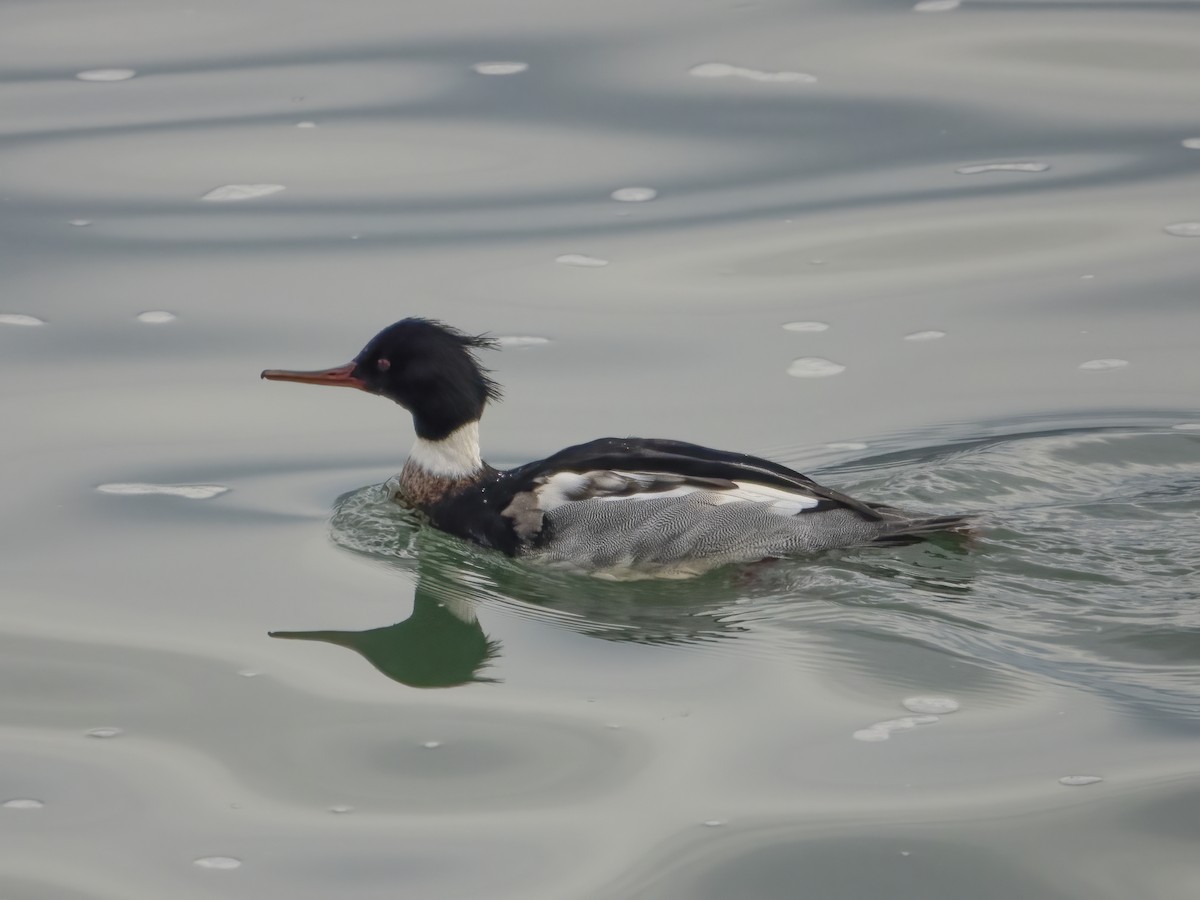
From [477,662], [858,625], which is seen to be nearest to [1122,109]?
[858,625]

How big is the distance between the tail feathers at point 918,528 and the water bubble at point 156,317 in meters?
5.15

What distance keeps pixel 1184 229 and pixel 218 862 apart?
8.71 metres

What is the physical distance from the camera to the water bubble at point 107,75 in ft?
48.9

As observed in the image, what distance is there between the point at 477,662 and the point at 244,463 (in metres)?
2.68

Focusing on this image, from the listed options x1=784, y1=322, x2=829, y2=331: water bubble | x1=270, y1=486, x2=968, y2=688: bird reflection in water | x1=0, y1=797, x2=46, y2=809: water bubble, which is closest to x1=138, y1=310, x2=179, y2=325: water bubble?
x1=270, y1=486, x2=968, y2=688: bird reflection in water

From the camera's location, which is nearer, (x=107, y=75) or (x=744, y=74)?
(x=744, y=74)

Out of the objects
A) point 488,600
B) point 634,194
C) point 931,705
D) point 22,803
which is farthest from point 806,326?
point 22,803

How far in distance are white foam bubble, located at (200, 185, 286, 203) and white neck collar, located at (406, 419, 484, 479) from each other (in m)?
4.68

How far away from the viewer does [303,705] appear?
6.92 meters

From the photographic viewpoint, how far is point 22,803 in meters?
6.25

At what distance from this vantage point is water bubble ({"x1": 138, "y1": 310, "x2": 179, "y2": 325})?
11.2 metres

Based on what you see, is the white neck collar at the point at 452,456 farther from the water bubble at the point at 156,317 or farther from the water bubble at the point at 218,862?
the water bubble at the point at 218,862

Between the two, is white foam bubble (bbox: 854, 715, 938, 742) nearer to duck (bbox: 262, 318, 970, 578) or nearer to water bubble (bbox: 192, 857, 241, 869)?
duck (bbox: 262, 318, 970, 578)

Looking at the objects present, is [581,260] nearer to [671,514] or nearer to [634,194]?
[634,194]
